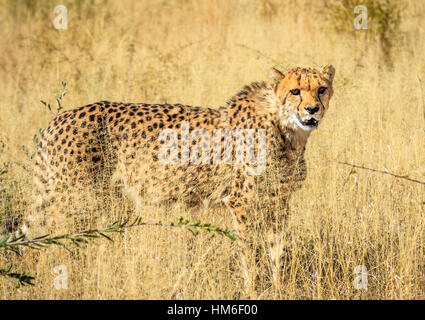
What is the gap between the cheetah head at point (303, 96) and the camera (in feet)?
11.8

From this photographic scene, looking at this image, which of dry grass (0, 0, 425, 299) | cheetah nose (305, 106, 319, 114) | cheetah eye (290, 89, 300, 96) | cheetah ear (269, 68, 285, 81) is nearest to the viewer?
dry grass (0, 0, 425, 299)

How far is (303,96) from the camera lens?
3.65 meters

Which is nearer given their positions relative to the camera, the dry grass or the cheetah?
the dry grass

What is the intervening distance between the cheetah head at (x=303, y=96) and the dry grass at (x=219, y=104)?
2.02 ft

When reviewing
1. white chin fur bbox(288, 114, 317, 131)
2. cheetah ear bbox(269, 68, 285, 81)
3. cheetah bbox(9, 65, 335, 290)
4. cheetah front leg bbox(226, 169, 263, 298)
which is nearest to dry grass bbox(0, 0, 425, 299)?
cheetah front leg bbox(226, 169, 263, 298)

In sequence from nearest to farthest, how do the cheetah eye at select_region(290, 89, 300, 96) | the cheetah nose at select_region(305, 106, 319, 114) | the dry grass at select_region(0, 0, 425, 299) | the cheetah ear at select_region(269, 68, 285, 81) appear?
1. the dry grass at select_region(0, 0, 425, 299)
2. the cheetah nose at select_region(305, 106, 319, 114)
3. the cheetah eye at select_region(290, 89, 300, 96)
4. the cheetah ear at select_region(269, 68, 285, 81)

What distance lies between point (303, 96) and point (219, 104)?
2380 millimetres

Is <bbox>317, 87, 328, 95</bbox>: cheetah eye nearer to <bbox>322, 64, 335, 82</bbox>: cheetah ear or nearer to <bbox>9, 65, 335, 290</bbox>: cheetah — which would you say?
<bbox>9, 65, 335, 290</bbox>: cheetah

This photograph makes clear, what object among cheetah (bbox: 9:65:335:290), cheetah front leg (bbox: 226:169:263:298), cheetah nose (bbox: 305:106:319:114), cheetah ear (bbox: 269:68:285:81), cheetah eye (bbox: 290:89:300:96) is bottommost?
cheetah front leg (bbox: 226:169:263:298)

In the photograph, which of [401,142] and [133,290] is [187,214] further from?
Result: [401,142]

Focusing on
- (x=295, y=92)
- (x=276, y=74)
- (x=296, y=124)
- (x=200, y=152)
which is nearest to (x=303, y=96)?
(x=295, y=92)

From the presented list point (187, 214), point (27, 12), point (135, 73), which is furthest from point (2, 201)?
point (27, 12)

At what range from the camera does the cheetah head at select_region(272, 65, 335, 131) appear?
3598mm

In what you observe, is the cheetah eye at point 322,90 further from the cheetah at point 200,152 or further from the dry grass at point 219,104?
the dry grass at point 219,104
